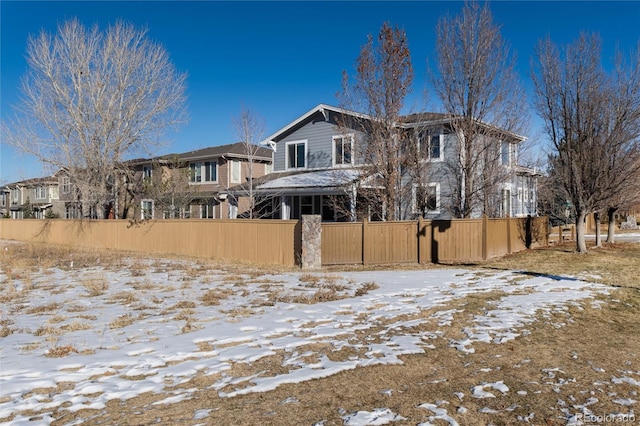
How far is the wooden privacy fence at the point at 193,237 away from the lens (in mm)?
15344

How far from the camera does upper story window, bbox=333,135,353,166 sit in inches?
782

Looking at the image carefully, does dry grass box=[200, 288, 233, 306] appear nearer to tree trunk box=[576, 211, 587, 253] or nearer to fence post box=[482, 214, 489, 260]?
fence post box=[482, 214, 489, 260]

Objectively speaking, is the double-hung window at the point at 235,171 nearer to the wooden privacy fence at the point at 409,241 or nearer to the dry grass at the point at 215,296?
the wooden privacy fence at the point at 409,241

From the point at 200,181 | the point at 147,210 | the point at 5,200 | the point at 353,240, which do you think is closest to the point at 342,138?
the point at 353,240

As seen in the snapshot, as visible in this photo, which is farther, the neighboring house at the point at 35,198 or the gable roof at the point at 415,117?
the neighboring house at the point at 35,198

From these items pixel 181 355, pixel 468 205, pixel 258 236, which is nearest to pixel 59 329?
pixel 181 355

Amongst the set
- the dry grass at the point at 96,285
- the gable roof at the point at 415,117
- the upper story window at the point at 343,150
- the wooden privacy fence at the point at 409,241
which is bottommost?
the dry grass at the point at 96,285

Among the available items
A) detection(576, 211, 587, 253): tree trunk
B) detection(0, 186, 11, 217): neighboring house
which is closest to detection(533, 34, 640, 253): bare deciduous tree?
detection(576, 211, 587, 253): tree trunk

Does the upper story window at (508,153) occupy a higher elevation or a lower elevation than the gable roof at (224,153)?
lower

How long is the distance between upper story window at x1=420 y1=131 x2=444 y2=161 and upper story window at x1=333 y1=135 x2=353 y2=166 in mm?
3199

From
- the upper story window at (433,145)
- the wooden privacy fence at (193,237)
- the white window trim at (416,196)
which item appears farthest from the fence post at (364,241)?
the upper story window at (433,145)

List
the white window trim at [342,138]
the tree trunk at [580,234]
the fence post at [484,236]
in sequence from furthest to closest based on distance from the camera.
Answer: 1. the white window trim at [342,138]
2. the tree trunk at [580,234]
3. the fence post at [484,236]

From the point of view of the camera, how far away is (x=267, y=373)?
505 centimetres

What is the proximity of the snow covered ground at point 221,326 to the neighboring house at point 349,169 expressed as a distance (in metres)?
6.96
